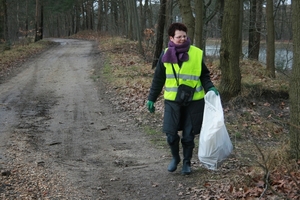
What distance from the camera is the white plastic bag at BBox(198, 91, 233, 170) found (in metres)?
4.64

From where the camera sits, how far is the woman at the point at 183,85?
4.83 m

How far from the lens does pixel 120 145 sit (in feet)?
22.7

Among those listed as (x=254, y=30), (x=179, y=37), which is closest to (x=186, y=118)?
(x=179, y=37)

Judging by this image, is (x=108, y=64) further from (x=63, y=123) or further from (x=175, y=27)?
(x=175, y=27)

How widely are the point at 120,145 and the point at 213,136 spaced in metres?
2.65

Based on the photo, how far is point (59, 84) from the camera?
14344 mm

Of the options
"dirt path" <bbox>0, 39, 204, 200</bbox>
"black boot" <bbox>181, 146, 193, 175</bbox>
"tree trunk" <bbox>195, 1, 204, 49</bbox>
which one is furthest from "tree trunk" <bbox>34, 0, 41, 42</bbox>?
"black boot" <bbox>181, 146, 193, 175</bbox>

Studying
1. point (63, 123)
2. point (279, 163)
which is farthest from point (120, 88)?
point (279, 163)

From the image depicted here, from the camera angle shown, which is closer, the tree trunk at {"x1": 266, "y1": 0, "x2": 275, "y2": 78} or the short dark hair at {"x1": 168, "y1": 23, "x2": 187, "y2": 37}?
the short dark hair at {"x1": 168, "y1": 23, "x2": 187, "y2": 37}

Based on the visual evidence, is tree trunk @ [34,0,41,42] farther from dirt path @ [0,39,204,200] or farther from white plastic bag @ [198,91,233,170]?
white plastic bag @ [198,91,233,170]

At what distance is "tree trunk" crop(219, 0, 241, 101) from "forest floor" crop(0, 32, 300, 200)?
0.29 m

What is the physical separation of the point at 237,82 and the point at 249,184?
15.5 feet

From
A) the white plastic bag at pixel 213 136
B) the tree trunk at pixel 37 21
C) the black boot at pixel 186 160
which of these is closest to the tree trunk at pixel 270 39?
the black boot at pixel 186 160

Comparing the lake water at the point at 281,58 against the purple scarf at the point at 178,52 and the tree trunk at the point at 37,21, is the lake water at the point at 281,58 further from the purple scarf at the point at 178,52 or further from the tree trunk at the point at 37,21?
the tree trunk at the point at 37,21
